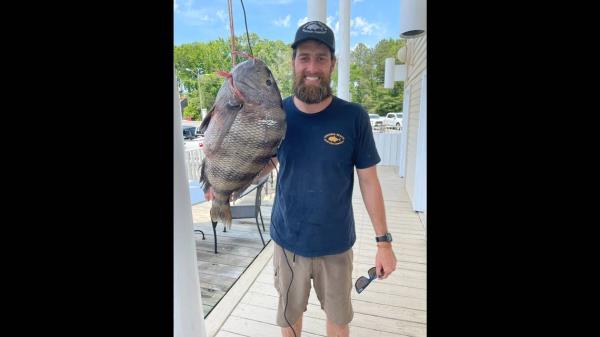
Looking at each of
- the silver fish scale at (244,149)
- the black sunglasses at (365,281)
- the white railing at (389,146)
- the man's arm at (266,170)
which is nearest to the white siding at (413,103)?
the white railing at (389,146)

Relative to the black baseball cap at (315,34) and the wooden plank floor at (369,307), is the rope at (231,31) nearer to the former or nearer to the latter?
the black baseball cap at (315,34)

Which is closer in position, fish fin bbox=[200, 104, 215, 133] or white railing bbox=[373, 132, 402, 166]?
fish fin bbox=[200, 104, 215, 133]

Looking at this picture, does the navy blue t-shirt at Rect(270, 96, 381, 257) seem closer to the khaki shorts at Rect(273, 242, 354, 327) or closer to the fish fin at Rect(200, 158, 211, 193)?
the khaki shorts at Rect(273, 242, 354, 327)

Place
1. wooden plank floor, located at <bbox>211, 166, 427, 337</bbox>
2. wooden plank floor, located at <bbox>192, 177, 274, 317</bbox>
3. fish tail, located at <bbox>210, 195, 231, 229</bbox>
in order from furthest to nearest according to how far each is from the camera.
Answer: wooden plank floor, located at <bbox>192, 177, 274, 317</bbox>, wooden plank floor, located at <bbox>211, 166, 427, 337</bbox>, fish tail, located at <bbox>210, 195, 231, 229</bbox>

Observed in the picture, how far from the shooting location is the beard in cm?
113

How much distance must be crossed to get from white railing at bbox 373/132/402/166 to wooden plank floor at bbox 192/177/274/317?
5.02 metres

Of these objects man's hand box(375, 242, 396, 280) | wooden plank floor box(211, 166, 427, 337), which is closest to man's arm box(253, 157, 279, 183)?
man's hand box(375, 242, 396, 280)

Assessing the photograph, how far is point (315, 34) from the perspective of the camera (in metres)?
1.07

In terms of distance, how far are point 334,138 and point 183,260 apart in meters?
0.71

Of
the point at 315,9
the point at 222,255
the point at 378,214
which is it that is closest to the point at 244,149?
the point at 378,214

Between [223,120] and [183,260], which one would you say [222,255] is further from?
[223,120]
